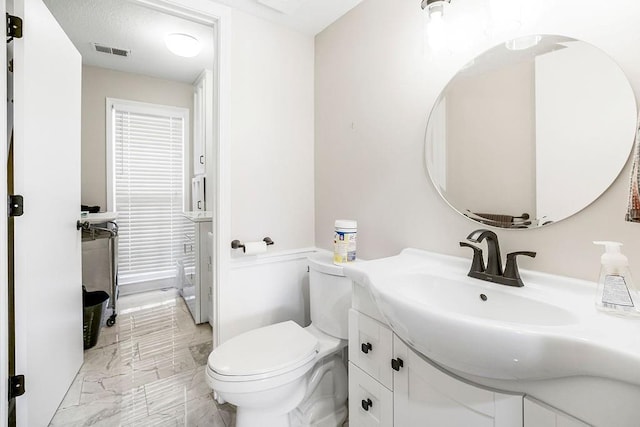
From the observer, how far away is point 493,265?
985 mm

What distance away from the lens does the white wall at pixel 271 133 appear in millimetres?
1690

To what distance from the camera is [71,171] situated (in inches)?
66.9

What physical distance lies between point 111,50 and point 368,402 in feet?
11.2

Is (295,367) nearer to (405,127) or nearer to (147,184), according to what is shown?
(405,127)

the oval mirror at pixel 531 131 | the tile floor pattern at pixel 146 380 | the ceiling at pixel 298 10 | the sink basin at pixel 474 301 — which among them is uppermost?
the ceiling at pixel 298 10

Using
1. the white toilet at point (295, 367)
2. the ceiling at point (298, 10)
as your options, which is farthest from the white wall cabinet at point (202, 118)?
the white toilet at point (295, 367)

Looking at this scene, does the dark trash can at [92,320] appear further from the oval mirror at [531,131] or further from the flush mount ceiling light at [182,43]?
the oval mirror at [531,131]

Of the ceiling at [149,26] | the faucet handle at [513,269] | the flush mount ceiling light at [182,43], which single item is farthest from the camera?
the flush mount ceiling light at [182,43]

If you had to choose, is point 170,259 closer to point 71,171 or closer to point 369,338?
point 71,171

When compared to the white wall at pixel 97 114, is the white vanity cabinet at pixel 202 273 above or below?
below

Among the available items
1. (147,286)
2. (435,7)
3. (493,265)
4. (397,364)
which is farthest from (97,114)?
(493,265)

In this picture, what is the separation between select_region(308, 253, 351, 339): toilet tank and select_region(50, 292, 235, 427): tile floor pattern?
70 cm

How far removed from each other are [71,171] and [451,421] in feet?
7.08

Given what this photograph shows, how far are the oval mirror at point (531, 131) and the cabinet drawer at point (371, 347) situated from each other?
0.56 metres
